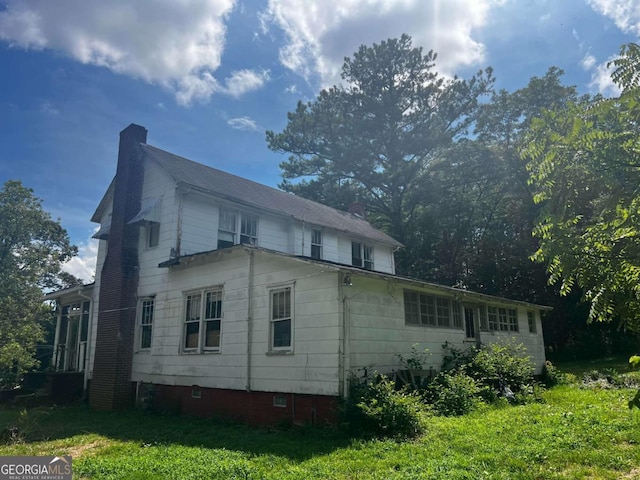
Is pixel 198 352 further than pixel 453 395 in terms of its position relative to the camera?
Yes

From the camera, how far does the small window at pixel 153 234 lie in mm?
15393

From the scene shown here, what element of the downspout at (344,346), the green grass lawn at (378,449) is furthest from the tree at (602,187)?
the downspout at (344,346)

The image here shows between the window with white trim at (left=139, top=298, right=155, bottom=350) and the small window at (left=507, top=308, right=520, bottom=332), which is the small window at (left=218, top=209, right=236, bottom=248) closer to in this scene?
the window with white trim at (left=139, top=298, right=155, bottom=350)

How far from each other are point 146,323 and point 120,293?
134cm

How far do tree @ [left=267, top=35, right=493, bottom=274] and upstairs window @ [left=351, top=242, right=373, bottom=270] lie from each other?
43.6 feet

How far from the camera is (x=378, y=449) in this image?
25.6 feet

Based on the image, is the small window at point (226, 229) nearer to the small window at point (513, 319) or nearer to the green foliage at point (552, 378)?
the small window at point (513, 319)

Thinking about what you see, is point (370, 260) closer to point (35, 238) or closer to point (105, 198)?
point (105, 198)

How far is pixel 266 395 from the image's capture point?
1112 cm

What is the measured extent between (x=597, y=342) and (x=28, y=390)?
29.6 metres

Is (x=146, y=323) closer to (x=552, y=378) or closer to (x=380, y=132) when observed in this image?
(x=552, y=378)

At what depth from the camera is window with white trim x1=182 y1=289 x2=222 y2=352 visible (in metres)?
12.9

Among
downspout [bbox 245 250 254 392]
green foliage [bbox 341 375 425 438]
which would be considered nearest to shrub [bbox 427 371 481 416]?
green foliage [bbox 341 375 425 438]

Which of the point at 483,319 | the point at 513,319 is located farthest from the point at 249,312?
the point at 513,319
